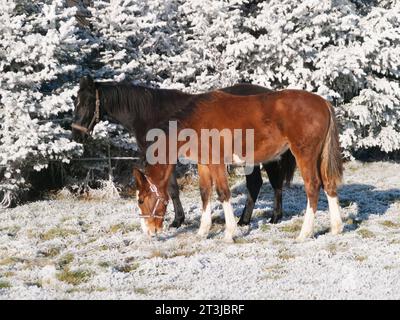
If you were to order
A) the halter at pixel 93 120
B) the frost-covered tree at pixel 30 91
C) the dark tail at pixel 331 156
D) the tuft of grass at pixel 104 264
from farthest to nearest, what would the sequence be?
1. the frost-covered tree at pixel 30 91
2. the dark tail at pixel 331 156
3. the halter at pixel 93 120
4. the tuft of grass at pixel 104 264

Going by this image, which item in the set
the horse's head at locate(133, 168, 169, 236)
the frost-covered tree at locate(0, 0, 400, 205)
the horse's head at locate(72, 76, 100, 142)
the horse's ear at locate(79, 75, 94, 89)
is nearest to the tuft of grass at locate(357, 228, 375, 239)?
the horse's head at locate(133, 168, 169, 236)

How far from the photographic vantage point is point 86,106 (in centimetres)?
662

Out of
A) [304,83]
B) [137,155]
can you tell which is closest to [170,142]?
[137,155]

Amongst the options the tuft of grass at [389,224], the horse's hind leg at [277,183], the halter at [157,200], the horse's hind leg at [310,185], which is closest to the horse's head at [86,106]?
the halter at [157,200]

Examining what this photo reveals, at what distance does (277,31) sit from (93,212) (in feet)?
22.5

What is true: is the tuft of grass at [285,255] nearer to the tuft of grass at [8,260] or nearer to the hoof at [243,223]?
the hoof at [243,223]

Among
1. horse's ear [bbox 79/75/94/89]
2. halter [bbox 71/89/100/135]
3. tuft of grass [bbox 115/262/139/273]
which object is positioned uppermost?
horse's ear [bbox 79/75/94/89]

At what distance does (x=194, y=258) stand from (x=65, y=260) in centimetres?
160

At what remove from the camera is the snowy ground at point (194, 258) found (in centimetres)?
469

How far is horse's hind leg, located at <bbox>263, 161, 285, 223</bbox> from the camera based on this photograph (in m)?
7.82

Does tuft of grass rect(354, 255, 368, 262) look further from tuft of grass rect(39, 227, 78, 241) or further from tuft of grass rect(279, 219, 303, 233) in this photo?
tuft of grass rect(39, 227, 78, 241)
